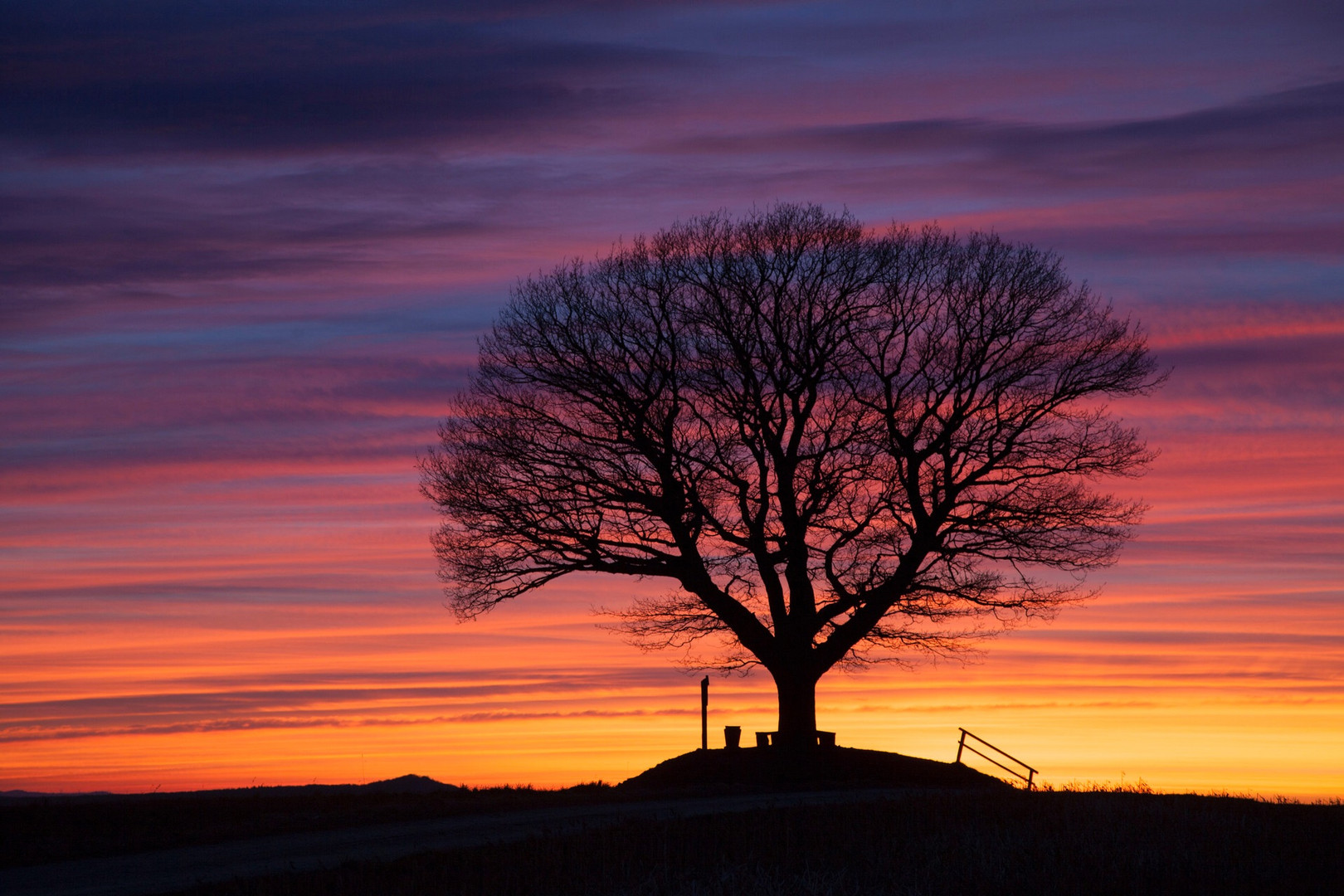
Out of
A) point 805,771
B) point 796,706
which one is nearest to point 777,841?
point 805,771

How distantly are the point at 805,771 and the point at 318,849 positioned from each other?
13330 millimetres

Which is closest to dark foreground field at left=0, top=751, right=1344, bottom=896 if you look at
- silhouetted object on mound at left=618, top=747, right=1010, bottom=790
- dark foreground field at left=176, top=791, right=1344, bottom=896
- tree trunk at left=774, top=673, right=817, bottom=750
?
dark foreground field at left=176, top=791, right=1344, bottom=896

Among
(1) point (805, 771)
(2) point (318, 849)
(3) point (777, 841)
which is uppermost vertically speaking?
(1) point (805, 771)

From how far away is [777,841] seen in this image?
19.3 meters

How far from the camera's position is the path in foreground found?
18.9 meters

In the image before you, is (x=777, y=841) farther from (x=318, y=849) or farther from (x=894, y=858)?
(x=318, y=849)

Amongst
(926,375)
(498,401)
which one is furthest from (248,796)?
(926,375)

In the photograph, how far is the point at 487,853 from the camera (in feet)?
61.6

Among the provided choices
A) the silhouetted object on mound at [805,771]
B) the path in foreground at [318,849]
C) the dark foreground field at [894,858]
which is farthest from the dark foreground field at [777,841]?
the silhouetted object on mound at [805,771]

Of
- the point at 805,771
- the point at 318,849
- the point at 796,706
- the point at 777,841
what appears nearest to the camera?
the point at 777,841

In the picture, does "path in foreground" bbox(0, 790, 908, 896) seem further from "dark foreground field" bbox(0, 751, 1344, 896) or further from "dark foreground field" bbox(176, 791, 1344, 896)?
"dark foreground field" bbox(176, 791, 1344, 896)

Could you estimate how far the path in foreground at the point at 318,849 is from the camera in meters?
18.9

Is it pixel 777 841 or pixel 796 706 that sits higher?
pixel 796 706

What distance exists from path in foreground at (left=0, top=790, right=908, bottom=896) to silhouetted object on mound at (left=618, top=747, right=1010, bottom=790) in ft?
15.6
